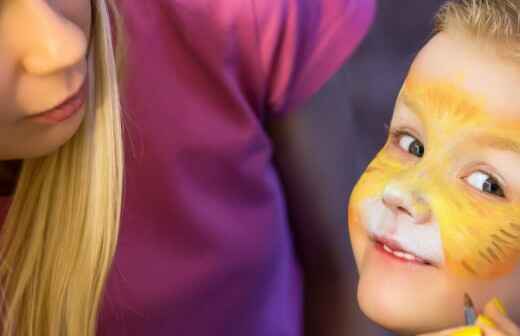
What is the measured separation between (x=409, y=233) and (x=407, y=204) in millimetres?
13

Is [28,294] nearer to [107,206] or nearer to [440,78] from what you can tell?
[107,206]

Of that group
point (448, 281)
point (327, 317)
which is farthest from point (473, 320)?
point (327, 317)

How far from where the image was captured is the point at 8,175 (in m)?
0.48

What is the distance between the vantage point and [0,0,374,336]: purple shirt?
538mm

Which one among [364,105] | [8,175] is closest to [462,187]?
[364,105]

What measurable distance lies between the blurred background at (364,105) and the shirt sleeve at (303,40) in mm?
14

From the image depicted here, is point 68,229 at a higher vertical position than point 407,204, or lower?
lower

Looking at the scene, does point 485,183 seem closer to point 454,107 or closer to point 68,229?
point 454,107

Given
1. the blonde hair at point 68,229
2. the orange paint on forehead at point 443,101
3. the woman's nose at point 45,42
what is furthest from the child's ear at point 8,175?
the orange paint on forehead at point 443,101

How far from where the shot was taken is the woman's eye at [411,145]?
378mm

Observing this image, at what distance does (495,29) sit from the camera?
36 cm

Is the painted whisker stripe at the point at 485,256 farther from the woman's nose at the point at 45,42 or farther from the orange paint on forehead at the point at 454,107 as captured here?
the woman's nose at the point at 45,42

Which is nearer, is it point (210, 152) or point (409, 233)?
point (409, 233)

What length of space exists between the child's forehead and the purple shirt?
14 centimetres
